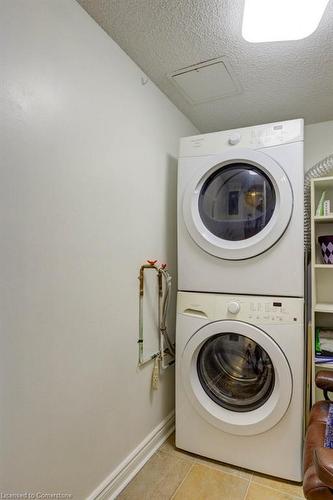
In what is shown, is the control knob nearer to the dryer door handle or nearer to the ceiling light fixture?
the dryer door handle

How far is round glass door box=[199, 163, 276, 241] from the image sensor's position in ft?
5.34

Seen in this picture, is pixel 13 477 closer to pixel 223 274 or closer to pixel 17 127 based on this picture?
pixel 17 127

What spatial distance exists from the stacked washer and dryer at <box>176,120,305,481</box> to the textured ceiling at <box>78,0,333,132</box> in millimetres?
329

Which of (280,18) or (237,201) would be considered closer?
(280,18)

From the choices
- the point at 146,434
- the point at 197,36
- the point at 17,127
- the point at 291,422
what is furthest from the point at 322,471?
the point at 197,36

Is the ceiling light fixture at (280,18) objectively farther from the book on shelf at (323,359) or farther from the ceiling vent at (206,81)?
the book on shelf at (323,359)

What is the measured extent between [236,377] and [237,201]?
1038 mm

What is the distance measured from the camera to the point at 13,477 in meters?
0.94

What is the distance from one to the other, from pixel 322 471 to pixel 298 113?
2117 millimetres

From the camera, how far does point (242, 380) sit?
1685 mm

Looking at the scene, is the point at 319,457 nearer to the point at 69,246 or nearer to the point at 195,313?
the point at 195,313

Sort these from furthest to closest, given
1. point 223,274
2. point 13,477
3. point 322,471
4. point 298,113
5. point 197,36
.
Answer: point 298,113 → point 223,274 → point 197,36 → point 13,477 → point 322,471

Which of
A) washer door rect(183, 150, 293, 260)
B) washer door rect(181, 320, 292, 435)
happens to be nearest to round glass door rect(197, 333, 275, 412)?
washer door rect(181, 320, 292, 435)

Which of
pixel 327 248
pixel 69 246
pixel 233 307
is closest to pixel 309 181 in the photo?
pixel 327 248
